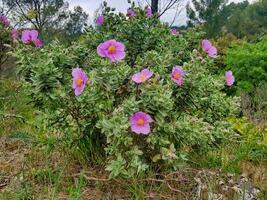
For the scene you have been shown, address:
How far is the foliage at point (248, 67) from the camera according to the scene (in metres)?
7.89

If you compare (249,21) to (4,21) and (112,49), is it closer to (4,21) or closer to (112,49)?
(4,21)

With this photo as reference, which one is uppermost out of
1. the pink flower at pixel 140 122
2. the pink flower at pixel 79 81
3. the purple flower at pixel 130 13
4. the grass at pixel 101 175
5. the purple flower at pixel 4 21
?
the purple flower at pixel 4 21

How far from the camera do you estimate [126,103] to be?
236 centimetres

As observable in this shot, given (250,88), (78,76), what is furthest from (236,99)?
(250,88)

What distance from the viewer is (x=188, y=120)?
2588mm

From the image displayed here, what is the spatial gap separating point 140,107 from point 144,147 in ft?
0.78

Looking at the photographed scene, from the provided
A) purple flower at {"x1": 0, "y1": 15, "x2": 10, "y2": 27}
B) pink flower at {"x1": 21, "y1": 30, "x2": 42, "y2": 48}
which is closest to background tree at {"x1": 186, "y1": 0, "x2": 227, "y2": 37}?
purple flower at {"x1": 0, "y1": 15, "x2": 10, "y2": 27}

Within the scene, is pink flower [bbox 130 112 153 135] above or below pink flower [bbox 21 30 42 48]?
below

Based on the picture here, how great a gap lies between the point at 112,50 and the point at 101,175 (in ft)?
2.32

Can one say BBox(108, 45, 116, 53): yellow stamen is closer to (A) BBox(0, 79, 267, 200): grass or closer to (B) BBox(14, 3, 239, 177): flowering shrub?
(B) BBox(14, 3, 239, 177): flowering shrub

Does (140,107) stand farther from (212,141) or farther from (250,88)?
(250,88)

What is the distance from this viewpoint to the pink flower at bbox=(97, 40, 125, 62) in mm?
2428

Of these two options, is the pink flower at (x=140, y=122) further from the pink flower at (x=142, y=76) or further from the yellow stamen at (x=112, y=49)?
the yellow stamen at (x=112, y=49)

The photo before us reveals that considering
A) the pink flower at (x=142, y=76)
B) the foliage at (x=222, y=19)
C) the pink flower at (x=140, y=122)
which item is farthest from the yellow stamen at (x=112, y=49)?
the foliage at (x=222, y=19)
